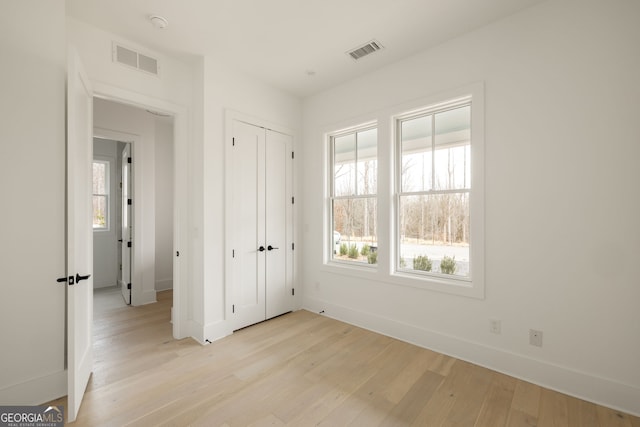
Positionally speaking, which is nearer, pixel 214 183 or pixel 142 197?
pixel 214 183

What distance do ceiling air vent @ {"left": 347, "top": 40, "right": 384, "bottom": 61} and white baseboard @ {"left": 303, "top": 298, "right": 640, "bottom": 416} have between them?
2954 mm

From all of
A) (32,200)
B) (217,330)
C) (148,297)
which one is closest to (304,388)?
(217,330)

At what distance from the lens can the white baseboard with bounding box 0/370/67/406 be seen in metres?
1.92

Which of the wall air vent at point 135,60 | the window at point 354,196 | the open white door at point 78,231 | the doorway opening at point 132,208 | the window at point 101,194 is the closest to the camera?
the open white door at point 78,231

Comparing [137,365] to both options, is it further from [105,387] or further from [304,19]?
[304,19]

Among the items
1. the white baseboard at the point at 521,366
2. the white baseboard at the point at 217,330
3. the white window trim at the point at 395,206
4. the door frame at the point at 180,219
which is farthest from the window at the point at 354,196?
the door frame at the point at 180,219

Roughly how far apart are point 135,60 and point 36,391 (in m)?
2.94

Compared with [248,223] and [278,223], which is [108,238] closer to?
[248,223]

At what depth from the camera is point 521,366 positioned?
237 cm

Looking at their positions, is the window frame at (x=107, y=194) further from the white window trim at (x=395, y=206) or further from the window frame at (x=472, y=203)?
the window frame at (x=472, y=203)

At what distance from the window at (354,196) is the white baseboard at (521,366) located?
829mm

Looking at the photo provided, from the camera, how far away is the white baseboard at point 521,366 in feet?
6.57

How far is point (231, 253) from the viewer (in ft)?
10.9

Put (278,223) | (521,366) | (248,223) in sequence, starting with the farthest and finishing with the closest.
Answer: (278,223) < (248,223) < (521,366)
